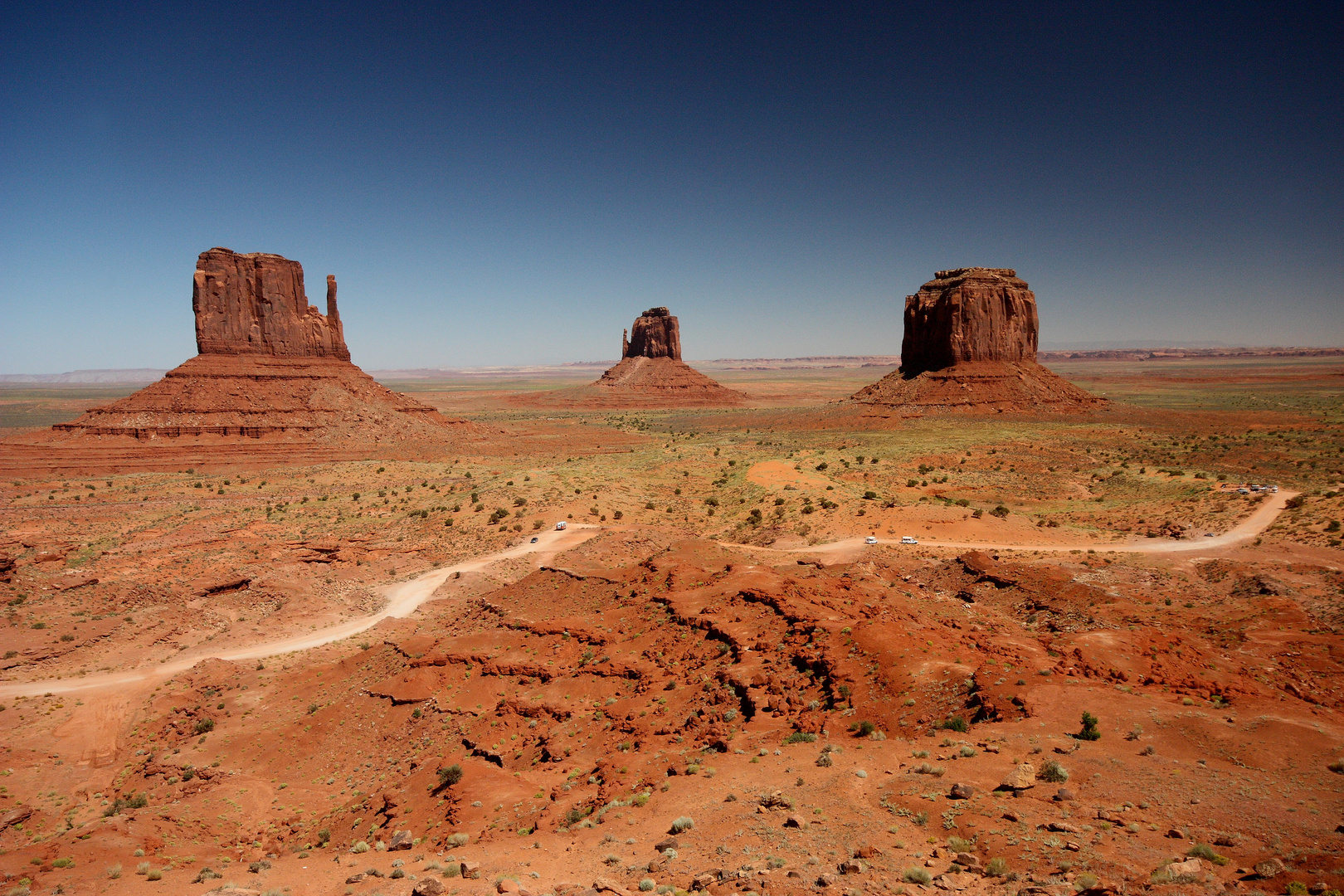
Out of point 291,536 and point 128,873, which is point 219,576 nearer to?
point 291,536

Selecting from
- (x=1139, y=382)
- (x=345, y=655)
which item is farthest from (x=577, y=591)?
(x=1139, y=382)

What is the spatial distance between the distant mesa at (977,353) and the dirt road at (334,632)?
64503mm

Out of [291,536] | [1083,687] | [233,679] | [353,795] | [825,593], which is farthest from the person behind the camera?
[291,536]

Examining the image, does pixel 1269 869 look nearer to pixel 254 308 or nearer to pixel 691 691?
pixel 691 691

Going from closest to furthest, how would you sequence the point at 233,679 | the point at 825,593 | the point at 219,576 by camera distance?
the point at 825,593
the point at 233,679
the point at 219,576

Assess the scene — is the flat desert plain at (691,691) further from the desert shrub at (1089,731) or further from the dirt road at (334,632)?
the dirt road at (334,632)

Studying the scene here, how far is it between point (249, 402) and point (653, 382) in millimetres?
89686

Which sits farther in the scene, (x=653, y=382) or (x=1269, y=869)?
(x=653, y=382)

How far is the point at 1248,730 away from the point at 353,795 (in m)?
18.7

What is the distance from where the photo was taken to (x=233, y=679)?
21.6 m

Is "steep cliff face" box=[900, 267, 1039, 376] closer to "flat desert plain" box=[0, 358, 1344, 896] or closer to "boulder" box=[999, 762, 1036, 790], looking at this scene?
"flat desert plain" box=[0, 358, 1344, 896]

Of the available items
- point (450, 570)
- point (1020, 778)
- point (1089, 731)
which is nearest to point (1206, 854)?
point (1020, 778)

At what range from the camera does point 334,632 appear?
25.4m

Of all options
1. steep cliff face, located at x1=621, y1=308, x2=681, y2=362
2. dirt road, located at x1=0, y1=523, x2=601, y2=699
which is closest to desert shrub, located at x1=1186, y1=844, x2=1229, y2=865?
dirt road, located at x1=0, y1=523, x2=601, y2=699
